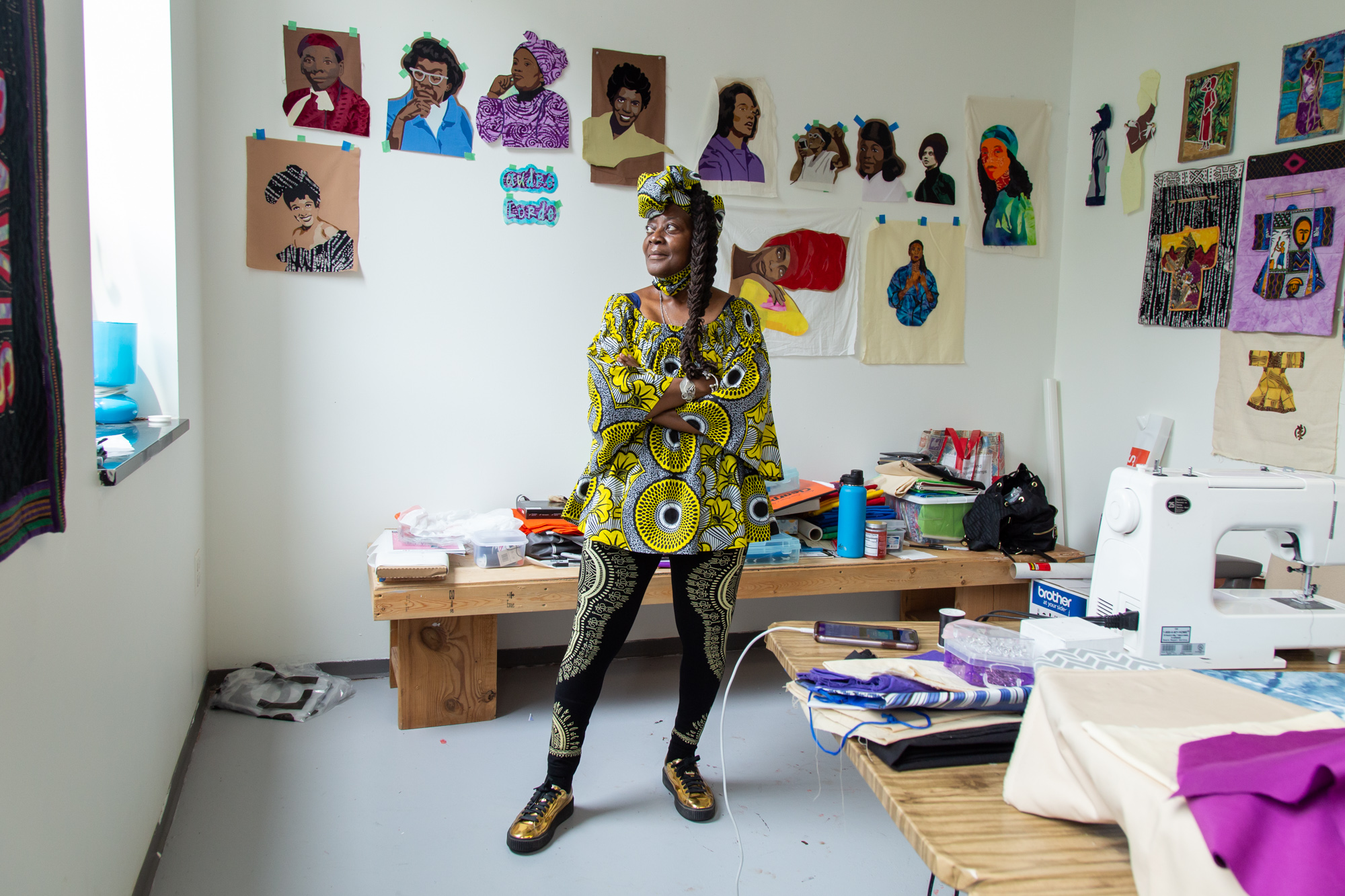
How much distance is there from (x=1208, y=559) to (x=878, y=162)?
2.46 metres

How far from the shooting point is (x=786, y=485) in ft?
10.6

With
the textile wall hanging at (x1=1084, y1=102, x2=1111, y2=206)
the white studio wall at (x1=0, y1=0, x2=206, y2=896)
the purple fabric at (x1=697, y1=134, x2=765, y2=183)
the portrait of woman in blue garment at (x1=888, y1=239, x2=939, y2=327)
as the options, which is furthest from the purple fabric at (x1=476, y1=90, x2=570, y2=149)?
the textile wall hanging at (x1=1084, y1=102, x2=1111, y2=206)

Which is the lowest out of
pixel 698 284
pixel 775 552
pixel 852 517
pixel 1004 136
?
pixel 775 552

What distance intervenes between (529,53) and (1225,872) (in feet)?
10.1

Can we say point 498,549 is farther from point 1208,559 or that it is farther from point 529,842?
point 1208,559

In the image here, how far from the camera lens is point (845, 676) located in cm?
122

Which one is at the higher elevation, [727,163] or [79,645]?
[727,163]

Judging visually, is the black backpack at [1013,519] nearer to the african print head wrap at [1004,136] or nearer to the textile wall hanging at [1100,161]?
the textile wall hanging at [1100,161]

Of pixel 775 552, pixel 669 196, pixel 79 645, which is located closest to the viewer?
pixel 79 645

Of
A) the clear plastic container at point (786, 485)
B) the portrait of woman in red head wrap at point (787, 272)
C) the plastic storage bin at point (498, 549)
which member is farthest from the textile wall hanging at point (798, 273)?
the plastic storage bin at point (498, 549)

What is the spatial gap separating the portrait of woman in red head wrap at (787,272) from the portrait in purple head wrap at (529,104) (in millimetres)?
810

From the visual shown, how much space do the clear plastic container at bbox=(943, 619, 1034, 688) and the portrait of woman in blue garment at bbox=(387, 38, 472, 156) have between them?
243cm

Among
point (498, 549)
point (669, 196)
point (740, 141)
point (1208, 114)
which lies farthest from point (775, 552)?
point (1208, 114)

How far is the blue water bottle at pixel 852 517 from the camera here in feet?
10.0
